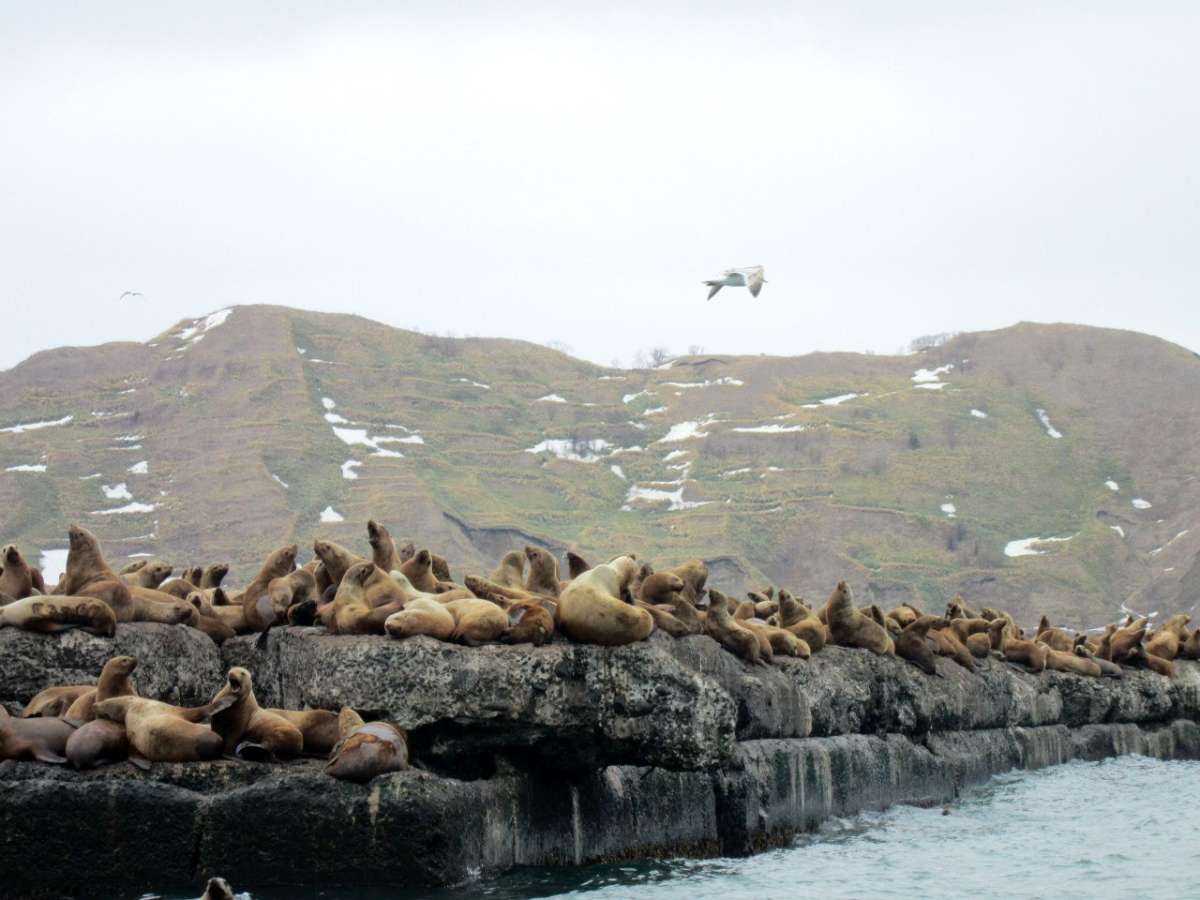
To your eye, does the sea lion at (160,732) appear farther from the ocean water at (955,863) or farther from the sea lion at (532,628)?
the sea lion at (532,628)

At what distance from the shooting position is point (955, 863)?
1395 cm

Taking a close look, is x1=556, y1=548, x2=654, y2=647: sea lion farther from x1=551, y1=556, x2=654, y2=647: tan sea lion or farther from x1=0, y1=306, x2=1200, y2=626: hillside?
x1=0, y1=306, x2=1200, y2=626: hillside

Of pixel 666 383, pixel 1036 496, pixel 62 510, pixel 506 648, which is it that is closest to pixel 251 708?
pixel 506 648

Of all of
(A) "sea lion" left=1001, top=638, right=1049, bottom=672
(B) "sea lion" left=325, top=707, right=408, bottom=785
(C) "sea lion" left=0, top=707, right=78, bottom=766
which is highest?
(C) "sea lion" left=0, top=707, right=78, bottom=766

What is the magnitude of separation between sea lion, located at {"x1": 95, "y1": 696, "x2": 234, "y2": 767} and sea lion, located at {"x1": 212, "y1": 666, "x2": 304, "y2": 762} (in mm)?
88

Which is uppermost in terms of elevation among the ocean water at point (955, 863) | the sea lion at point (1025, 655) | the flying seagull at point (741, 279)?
the flying seagull at point (741, 279)

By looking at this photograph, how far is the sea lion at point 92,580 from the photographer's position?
12.5 metres

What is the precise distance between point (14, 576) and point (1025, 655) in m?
16.0

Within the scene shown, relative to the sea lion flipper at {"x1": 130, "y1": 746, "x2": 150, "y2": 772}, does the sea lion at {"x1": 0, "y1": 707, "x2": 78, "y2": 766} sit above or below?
above

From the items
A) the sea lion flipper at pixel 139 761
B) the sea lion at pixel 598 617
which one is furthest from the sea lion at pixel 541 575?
the sea lion flipper at pixel 139 761

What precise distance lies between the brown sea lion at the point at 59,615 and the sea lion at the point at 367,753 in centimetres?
235

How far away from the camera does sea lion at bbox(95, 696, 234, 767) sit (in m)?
10.2

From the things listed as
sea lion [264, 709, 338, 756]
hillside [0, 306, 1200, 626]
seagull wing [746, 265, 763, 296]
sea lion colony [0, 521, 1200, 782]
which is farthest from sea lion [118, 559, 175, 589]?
hillside [0, 306, 1200, 626]

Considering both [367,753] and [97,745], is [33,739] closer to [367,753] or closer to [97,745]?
[97,745]
